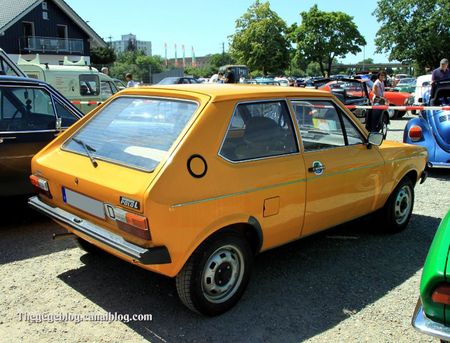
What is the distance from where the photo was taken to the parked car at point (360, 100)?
11492mm

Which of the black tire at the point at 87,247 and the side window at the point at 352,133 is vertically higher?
the side window at the point at 352,133

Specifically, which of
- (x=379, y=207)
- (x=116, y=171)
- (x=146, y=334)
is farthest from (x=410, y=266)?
(x=116, y=171)

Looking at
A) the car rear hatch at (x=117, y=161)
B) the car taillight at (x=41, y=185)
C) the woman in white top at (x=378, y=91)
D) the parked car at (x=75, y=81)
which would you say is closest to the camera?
the car rear hatch at (x=117, y=161)

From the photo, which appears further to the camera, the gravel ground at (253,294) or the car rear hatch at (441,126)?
the car rear hatch at (441,126)

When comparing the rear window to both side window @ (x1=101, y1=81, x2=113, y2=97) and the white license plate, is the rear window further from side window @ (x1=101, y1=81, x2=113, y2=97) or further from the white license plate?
side window @ (x1=101, y1=81, x2=113, y2=97)

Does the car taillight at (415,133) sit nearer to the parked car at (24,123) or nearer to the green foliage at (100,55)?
the parked car at (24,123)

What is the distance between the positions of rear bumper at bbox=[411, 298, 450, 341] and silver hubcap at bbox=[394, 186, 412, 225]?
277 cm

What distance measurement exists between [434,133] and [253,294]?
5620 mm

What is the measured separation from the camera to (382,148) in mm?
4652

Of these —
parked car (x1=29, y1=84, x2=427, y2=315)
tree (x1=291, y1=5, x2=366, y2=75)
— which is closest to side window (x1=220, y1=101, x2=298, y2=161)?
parked car (x1=29, y1=84, x2=427, y2=315)

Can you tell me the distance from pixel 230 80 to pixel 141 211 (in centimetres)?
1130

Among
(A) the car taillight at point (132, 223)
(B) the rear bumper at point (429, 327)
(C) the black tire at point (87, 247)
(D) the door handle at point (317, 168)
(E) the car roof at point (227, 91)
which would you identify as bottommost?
(C) the black tire at point (87, 247)

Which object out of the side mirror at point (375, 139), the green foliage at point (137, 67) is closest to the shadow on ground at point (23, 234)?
the side mirror at point (375, 139)

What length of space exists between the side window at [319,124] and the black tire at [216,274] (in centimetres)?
116
